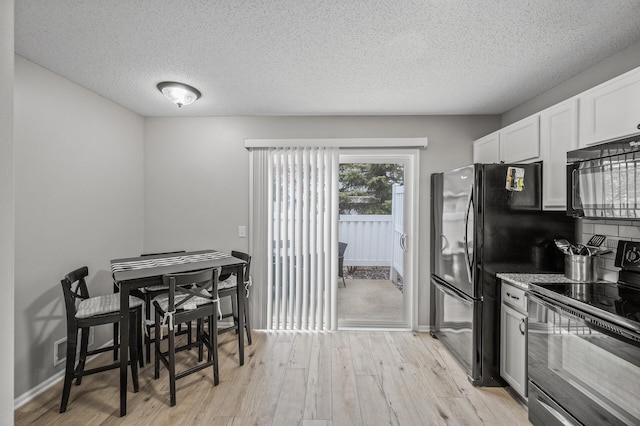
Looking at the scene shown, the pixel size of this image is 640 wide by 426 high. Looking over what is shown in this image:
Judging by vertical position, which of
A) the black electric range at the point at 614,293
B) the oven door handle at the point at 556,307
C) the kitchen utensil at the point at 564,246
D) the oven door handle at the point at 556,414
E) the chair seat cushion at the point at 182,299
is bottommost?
the oven door handle at the point at 556,414

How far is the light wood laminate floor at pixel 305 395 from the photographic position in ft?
6.67

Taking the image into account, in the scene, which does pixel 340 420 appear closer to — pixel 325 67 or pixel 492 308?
pixel 492 308

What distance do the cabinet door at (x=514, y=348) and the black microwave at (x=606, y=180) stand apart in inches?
32.0

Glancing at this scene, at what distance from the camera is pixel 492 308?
2418mm

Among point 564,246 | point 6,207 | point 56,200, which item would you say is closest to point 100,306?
point 56,200

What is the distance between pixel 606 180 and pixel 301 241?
100 inches

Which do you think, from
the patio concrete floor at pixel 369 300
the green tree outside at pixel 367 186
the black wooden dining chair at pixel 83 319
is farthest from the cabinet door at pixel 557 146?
the black wooden dining chair at pixel 83 319

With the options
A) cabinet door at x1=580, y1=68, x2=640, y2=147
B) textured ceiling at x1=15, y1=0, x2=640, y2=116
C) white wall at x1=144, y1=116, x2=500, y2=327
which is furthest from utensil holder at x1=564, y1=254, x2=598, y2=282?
white wall at x1=144, y1=116, x2=500, y2=327

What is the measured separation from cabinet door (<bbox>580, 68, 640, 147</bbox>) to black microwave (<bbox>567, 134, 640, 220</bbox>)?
2.6 inches

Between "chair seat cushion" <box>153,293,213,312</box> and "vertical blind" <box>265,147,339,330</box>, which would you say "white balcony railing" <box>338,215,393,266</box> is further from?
"chair seat cushion" <box>153,293,213,312</box>

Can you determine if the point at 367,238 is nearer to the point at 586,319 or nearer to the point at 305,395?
the point at 305,395

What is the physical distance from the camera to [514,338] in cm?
222

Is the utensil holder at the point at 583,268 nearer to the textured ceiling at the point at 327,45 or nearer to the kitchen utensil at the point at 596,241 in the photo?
the kitchen utensil at the point at 596,241

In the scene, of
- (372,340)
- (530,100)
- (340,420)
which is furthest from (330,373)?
(530,100)
